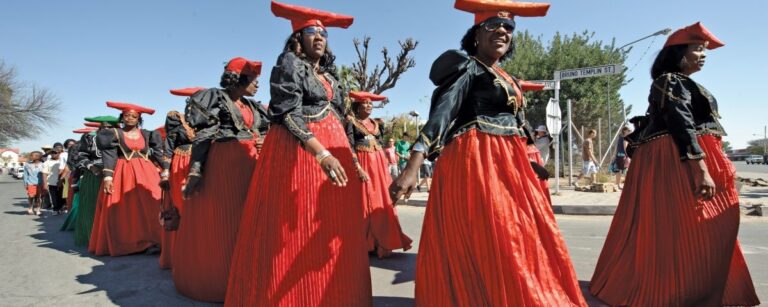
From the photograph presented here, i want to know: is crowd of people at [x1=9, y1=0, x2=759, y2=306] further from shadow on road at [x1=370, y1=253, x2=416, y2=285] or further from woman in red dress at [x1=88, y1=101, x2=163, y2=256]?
woman in red dress at [x1=88, y1=101, x2=163, y2=256]

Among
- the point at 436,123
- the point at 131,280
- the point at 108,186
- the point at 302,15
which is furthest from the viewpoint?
the point at 108,186

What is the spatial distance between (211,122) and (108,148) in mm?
3067

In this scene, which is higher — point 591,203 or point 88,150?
point 88,150

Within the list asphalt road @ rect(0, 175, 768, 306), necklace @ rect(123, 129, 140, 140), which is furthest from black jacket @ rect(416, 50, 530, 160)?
necklace @ rect(123, 129, 140, 140)

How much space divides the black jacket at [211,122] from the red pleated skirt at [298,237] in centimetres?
90

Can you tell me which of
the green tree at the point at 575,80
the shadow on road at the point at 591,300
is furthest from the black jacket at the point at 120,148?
the green tree at the point at 575,80

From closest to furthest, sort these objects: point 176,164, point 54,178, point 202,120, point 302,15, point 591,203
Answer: point 302,15 < point 202,120 < point 176,164 < point 591,203 < point 54,178

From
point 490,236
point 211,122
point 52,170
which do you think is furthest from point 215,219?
point 52,170

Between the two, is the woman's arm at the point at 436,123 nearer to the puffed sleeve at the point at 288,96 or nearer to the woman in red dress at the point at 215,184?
the puffed sleeve at the point at 288,96

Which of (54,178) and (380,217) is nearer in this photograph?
(380,217)

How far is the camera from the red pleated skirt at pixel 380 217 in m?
4.75

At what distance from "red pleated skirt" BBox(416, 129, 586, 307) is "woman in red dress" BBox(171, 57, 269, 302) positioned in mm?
1721

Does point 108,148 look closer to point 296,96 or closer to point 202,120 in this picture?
point 202,120

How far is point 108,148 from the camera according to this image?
18.3 feet
